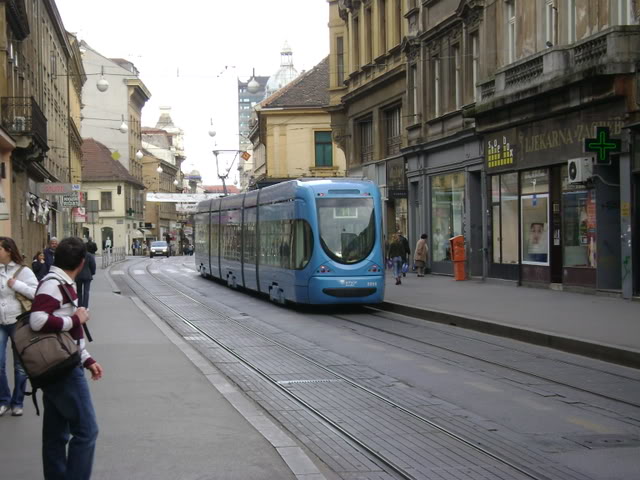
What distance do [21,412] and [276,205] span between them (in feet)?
50.2

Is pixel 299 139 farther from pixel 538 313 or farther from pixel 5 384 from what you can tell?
pixel 5 384

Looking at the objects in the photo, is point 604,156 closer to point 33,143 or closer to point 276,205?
point 276,205

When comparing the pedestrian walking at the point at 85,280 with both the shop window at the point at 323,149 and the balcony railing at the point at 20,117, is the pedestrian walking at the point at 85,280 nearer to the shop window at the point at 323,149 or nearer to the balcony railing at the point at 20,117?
the balcony railing at the point at 20,117

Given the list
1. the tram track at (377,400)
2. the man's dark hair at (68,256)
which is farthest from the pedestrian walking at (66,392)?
the tram track at (377,400)

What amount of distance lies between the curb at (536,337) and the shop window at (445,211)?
11.4 m

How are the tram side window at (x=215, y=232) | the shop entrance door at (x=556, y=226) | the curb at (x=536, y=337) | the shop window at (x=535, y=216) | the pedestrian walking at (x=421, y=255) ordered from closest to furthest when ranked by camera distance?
the curb at (x=536, y=337) < the shop entrance door at (x=556, y=226) < the shop window at (x=535, y=216) < the pedestrian walking at (x=421, y=255) < the tram side window at (x=215, y=232)

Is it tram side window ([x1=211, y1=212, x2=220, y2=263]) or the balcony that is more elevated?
the balcony

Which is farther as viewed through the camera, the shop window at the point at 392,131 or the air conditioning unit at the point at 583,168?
the shop window at the point at 392,131

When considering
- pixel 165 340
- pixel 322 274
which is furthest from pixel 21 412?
pixel 322 274

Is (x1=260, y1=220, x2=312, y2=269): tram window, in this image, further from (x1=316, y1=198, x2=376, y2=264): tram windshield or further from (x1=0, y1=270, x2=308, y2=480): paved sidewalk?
(x1=0, y1=270, x2=308, y2=480): paved sidewalk

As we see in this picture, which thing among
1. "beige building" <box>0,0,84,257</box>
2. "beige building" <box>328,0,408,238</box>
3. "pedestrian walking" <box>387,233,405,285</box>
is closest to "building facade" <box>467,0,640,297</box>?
"pedestrian walking" <box>387,233,405,285</box>

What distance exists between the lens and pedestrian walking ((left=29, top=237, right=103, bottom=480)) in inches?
223

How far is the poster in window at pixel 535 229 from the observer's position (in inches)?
1009

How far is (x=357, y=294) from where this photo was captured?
2138 cm
